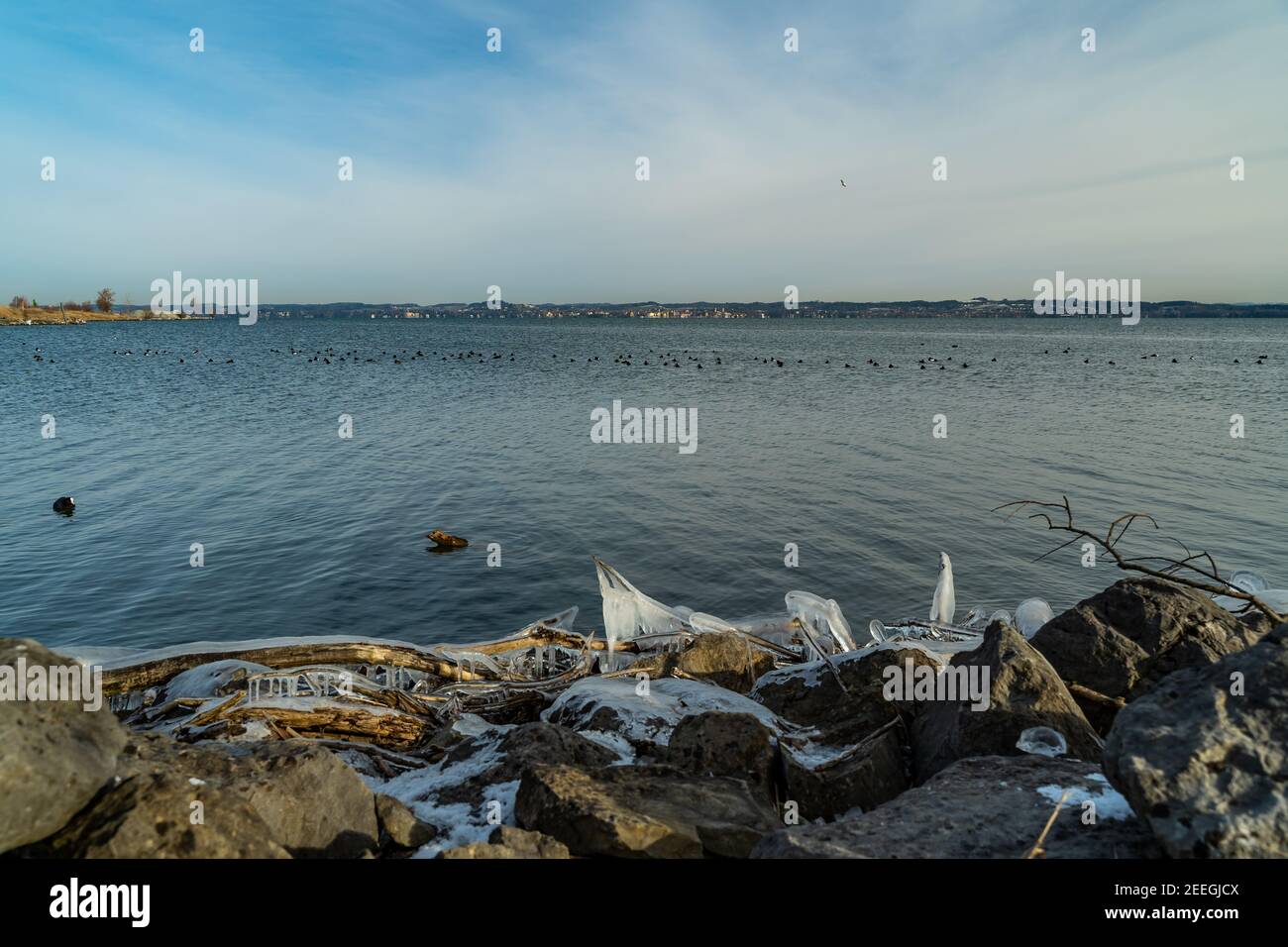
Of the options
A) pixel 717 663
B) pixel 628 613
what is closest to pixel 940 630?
pixel 717 663

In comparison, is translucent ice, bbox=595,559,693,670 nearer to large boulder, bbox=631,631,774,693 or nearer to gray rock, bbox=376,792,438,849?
large boulder, bbox=631,631,774,693

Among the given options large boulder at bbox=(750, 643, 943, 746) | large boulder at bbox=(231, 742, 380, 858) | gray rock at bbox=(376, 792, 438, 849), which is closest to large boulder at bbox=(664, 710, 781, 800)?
large boulder at bbox=(750, 643, 943, 746)

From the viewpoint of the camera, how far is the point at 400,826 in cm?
436

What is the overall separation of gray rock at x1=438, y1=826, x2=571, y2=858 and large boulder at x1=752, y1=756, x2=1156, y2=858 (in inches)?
42.6

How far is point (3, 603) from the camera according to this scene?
1373cm

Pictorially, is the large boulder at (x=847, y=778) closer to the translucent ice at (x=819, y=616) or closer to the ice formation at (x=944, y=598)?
the translucent ice at (x=819, y=616)

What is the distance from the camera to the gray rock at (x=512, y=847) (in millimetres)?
3570

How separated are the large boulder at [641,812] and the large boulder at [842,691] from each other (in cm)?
187

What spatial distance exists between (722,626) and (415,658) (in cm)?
417
